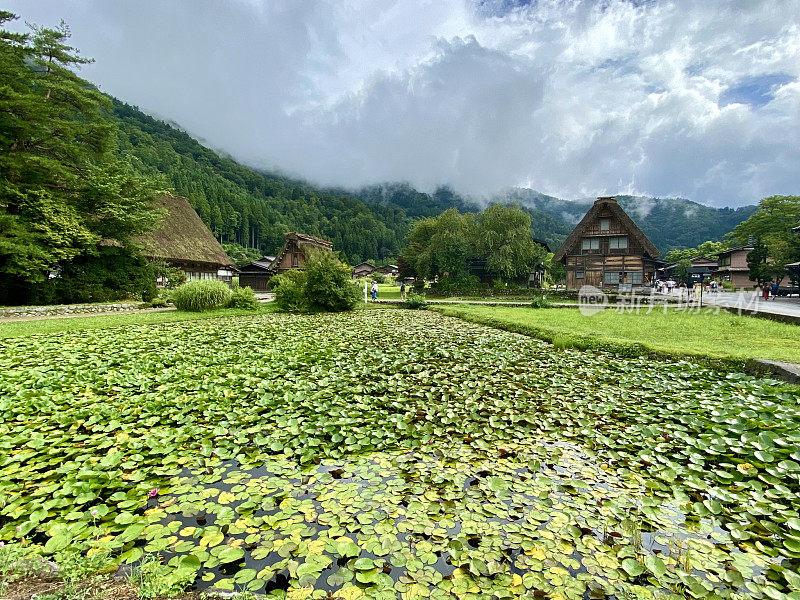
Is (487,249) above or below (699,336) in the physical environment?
above

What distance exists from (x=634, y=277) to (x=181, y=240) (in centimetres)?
3220

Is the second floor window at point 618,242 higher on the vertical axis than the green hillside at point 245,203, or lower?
lower

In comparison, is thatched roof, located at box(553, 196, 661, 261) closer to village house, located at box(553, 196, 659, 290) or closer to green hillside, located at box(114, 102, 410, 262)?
village house, located at box(553, 196, 659, 290)

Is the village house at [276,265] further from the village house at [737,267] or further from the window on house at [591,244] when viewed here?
the village house at [737,267]

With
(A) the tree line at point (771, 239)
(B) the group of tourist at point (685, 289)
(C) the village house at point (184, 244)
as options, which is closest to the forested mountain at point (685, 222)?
(A) the tree line at point (771, 239)

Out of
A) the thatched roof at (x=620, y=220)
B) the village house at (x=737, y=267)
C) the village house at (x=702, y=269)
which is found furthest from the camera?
the village house at (x=702, y=269)

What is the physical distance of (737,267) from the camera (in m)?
43.1

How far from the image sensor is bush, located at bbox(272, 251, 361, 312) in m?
15.8

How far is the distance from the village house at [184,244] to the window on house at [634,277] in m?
30.4

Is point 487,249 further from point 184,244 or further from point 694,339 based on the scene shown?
point 184,244

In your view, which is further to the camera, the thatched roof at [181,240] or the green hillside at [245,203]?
the green hillside at [245,203]

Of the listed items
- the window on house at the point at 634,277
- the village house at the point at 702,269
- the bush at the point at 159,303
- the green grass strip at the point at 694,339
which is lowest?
the green grass strip at the point at 694,339

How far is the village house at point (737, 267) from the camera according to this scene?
4189 cm

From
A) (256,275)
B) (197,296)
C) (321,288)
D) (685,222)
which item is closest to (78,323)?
(197,296)
